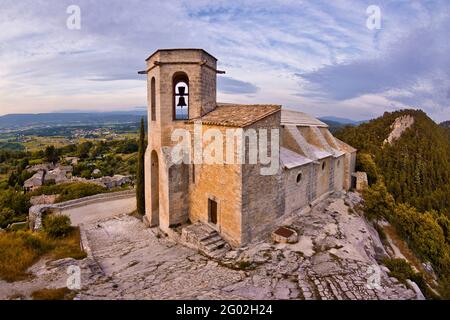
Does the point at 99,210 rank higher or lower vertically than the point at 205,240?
lower

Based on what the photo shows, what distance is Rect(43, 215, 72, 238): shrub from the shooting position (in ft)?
40.8

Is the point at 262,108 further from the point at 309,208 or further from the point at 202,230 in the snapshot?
the point at 309,208

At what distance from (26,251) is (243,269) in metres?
8.32

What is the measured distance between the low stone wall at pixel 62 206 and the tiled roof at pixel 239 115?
11352mm

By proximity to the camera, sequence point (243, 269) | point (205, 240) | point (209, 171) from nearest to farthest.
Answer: point (243, 269) < point (205, 240) < point (209, 171)

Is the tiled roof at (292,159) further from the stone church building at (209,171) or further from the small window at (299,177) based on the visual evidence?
the small window at (299,177)

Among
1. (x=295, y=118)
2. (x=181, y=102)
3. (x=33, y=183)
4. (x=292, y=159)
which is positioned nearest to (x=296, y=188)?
(x=292, y=159)

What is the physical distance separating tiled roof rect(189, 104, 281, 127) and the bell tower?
828 millimetres

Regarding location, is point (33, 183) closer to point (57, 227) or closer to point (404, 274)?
point (57, 227)

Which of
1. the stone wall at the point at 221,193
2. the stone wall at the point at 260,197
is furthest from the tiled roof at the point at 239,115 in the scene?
the stone wall at the point at 221,193

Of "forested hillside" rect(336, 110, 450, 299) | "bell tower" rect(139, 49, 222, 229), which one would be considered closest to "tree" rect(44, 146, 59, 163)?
"bell tower" rect(139, 49, 222, 229)

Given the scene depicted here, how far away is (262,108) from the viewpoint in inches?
426

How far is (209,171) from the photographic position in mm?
11148

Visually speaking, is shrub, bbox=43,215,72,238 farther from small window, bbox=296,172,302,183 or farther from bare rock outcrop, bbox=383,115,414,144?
bare rock outcrop, bbox=383,115,414,144
